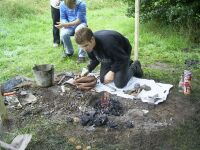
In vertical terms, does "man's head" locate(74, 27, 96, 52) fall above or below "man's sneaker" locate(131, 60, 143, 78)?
above

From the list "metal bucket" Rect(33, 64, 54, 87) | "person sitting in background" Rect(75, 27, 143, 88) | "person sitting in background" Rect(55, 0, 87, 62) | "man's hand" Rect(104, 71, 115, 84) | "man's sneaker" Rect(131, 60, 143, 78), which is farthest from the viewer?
"person sitting in background" Rect(55, 0, 87, 62)

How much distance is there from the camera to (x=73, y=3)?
23.7ft

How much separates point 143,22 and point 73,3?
2390 millimetres

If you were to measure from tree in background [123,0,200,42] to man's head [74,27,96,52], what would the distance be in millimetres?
3197

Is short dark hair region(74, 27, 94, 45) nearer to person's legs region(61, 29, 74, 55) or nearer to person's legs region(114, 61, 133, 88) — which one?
person's legs region(114, 61, 133, 88)

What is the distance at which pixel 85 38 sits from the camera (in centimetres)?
505

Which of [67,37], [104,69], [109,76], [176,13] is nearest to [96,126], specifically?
[109,76]

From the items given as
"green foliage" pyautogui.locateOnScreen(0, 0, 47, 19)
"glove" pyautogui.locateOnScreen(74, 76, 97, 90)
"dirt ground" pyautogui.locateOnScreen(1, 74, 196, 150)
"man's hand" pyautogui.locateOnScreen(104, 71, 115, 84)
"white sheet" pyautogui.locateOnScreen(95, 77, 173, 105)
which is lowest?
"dirt ground" pyautogui.locateOnScreen(1, 74, 196, 150)

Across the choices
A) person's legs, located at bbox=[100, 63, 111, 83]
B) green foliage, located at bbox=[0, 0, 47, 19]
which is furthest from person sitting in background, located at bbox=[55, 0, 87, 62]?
green foliage, located at bbox=[0, 0, 47, 19]

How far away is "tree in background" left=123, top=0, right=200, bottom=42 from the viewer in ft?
25.6

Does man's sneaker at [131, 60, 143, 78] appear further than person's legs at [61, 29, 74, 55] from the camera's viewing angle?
No

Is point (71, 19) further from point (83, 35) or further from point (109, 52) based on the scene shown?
point (83, 35)

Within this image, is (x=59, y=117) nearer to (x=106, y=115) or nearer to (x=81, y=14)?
(x=106, y=115)

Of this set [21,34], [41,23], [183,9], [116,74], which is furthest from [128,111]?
[41,23]
